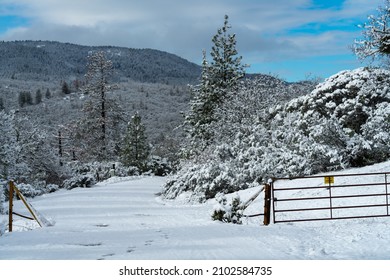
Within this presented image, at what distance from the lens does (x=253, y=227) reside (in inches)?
427

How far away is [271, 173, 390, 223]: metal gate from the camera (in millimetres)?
12045

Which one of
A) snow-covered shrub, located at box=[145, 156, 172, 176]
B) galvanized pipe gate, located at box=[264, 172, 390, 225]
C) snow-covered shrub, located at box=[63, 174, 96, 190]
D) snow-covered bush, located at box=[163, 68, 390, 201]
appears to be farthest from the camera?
snow-covered shrub, located at box=[145, 156, 172, 176]

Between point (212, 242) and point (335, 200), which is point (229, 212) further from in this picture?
point (335, 200)

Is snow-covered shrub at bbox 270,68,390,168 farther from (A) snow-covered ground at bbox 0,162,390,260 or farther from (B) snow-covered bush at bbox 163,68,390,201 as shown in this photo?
(A) snow-covered ground at bbox 0,162,390,260

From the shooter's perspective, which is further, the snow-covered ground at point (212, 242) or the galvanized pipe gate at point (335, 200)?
the galvanized pipe gate at point (335, 200)

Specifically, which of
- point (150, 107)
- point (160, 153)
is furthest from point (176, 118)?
point (160, 153)

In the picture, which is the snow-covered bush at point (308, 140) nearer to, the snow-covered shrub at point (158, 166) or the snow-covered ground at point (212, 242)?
the snow-covered ground at point (212, 242)

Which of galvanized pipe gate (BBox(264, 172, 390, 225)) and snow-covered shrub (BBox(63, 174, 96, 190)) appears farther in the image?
snow-covered shrub (BBox(63, 174, 96, 190))

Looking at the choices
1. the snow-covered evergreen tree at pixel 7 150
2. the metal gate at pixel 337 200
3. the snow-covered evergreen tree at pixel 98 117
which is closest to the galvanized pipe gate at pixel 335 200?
the metal gate at pixel 337 200

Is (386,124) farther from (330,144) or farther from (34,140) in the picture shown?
(34,140)

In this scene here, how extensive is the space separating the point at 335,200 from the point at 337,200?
67 millimetres

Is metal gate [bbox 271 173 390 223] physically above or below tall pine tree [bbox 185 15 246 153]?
below

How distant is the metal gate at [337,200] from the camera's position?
39.5 ft

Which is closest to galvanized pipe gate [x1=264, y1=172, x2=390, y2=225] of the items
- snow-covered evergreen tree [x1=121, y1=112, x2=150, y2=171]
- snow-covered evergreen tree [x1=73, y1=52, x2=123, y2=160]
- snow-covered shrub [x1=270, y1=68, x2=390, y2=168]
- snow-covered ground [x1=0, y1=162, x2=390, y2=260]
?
snow-covered ground [x1=0, y1=162, x2=390, y2=260]
